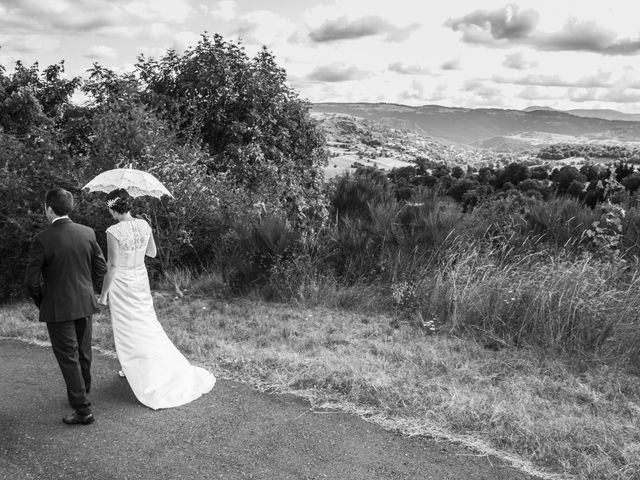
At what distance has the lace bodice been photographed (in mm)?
5023

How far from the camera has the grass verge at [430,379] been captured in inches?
164

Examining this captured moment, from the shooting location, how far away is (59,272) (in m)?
4.42

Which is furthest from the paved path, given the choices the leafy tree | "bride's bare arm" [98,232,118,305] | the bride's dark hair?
the leafy tree

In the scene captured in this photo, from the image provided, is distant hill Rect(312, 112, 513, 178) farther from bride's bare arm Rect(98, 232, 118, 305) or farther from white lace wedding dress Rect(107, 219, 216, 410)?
bride's bare arm Rect(98, 232, 118, 305)

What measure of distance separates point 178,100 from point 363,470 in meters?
14.6

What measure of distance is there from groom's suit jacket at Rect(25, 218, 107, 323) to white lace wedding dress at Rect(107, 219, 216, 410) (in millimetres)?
532

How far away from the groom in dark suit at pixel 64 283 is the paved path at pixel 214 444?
0.38 m

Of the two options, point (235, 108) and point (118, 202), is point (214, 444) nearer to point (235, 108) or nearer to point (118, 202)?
point (118, 202)

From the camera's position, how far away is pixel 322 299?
→ 835cm

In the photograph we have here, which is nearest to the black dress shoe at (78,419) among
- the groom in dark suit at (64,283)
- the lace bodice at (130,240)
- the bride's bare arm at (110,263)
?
the groom in dark suit at (64,283)

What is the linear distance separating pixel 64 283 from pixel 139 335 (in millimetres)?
954

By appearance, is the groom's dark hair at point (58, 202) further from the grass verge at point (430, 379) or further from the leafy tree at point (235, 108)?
the leafy tree at point (235, 108)

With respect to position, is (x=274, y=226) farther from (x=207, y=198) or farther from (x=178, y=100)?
(x=178, y=100)

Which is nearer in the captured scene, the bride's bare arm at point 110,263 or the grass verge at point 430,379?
the grass verge at point 430,379
